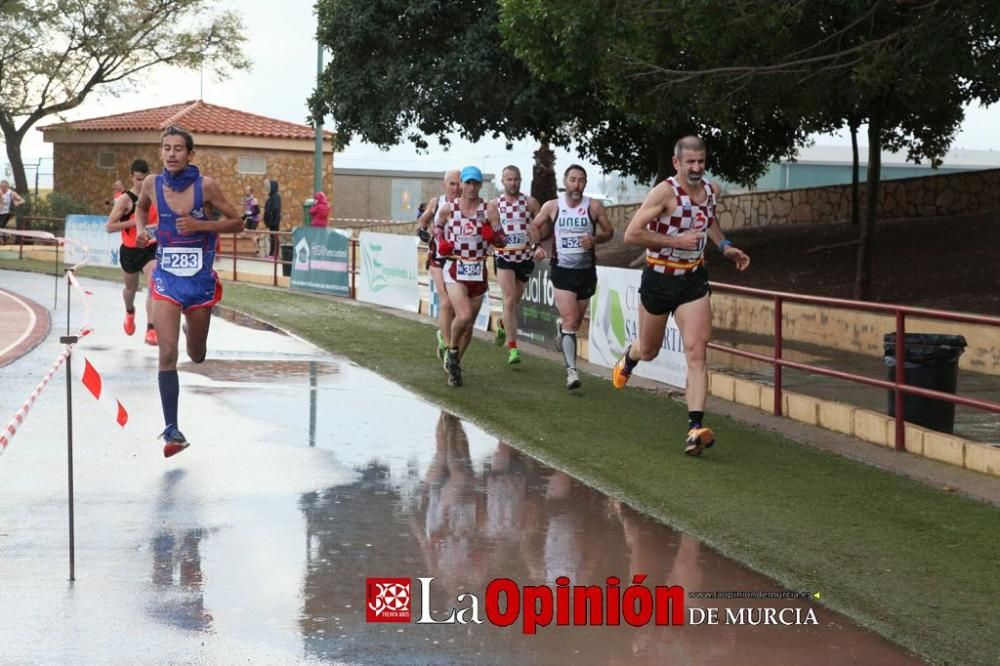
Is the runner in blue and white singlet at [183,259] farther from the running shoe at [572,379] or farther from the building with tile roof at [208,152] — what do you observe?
the building with tile roof at [208,152]

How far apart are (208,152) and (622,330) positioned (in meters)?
33.6

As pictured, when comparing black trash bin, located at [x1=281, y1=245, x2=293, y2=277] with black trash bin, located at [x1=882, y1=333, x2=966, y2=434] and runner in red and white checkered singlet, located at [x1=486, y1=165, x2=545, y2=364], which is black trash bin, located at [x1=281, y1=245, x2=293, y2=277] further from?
black trash bin, located at [x1=882, y1=333, x2=966, y2=434]

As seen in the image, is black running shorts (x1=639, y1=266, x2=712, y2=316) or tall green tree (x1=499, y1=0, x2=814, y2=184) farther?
tall green tree (x1=499, y1=0, x2=814, y2=184)

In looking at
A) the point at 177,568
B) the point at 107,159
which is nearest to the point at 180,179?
the point at 177,568

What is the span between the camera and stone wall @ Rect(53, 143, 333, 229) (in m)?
46.8

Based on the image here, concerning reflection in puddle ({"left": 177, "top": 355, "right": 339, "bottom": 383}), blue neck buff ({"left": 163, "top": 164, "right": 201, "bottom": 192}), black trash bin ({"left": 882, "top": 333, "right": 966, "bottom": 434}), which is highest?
blue neck buff ({"left": 163, "top": 164, "right": 201, "bottom": 192})

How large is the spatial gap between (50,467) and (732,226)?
2899 centimetres

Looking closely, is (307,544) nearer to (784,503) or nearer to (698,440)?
(784,503)

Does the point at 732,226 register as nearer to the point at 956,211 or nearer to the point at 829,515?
the point at 956,211

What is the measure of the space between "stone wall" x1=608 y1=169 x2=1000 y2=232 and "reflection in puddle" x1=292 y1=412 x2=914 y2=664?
22.3 m

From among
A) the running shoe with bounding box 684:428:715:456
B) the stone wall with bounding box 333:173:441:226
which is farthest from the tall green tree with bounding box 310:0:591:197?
the stone wall with bounding box 333:173:441:226

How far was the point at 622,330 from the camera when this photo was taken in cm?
1508

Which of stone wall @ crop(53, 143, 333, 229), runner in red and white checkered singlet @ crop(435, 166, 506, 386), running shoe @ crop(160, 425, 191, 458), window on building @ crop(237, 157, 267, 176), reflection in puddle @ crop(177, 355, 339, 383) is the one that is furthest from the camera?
window on building @ crop(237, 157, 267, 176)

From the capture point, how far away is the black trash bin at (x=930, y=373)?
36.2ft
